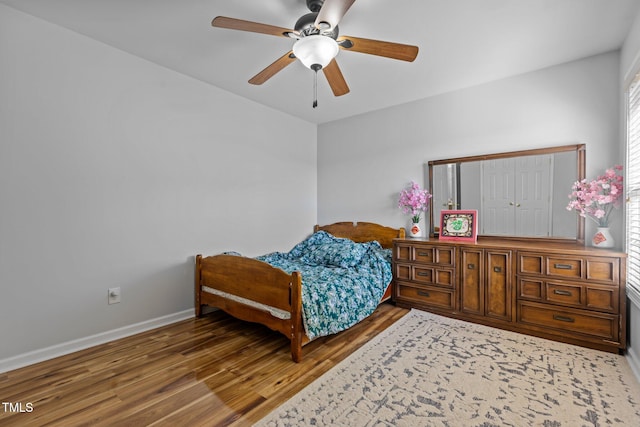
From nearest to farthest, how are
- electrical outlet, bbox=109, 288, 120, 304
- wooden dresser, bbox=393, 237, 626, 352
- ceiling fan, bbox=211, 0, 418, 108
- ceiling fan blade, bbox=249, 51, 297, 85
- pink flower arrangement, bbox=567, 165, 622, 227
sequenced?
1. ceiling fan, bbox=211, 0, 418, 108
2. ceiling fan blade, bbox=249, 51, 297, 85
3. wooden dresser, bbox=393, 237, 626, 352
4. pink flower arrangement, bbox=567, 165, 622, 227
5. electrical outlet, bbox=109, 288, 120, 304

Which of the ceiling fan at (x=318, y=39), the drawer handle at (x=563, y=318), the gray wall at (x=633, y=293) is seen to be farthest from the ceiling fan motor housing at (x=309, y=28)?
the drawer handle at (x=563, y=318)

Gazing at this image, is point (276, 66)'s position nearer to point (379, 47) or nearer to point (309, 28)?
point (309, 28)

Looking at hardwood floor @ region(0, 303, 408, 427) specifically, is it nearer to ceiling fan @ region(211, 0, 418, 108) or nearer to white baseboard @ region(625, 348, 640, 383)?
white baseboard @ region(625, 348, 640, 383)

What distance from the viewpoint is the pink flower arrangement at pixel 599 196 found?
246 cm

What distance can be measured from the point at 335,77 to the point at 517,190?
2.20 metres

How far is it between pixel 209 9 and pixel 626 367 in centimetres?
382

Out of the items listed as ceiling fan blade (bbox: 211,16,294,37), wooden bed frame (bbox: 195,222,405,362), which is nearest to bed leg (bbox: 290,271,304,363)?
wooden bed frame (bbox: 195,222,405,362)

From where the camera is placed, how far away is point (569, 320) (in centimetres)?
248

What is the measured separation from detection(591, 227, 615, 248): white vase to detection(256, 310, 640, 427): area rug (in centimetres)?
86

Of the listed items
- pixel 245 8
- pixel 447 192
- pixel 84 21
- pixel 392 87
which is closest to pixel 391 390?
pixel 447 192

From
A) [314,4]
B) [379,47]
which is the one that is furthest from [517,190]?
[314,4]

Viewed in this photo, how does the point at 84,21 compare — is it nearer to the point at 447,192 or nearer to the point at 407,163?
the point at 407,163

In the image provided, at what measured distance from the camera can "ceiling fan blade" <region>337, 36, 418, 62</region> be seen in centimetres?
188

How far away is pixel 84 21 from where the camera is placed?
2.26 m
